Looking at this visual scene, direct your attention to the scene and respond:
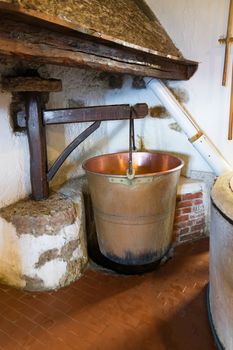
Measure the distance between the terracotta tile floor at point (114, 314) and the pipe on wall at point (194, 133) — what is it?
84cm

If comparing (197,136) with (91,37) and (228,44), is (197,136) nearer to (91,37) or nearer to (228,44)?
(228,44)

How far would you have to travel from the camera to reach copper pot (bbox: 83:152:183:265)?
6.39 feet

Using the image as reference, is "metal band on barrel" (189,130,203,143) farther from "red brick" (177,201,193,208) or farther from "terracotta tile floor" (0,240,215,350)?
"terracotta tile floor" (0,240,215,350)

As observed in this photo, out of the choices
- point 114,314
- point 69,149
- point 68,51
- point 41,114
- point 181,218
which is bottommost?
point 114,314

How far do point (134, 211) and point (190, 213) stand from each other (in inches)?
30.6

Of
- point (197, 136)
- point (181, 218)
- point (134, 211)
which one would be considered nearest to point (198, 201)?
point (181, 218)

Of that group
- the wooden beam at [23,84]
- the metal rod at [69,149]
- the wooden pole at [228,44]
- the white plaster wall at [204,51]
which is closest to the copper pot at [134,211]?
the metal rod at [69,149]

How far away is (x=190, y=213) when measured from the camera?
259cm

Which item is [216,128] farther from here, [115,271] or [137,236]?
[115,271]

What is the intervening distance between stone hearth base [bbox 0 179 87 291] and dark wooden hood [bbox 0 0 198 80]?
979 mm

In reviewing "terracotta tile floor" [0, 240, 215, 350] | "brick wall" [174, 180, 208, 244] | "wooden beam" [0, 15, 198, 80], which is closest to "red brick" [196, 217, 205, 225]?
"brick wall" [174, 180, 208, 244]

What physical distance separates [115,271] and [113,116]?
1173 millimetres

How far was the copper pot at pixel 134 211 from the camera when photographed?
195 cm

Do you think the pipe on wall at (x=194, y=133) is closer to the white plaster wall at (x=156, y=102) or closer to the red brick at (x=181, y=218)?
the white plaster wall at (x=156, y=102)
